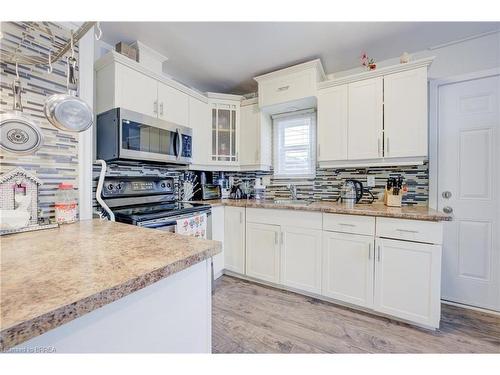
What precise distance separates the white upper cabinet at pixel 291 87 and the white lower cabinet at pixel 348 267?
4.62 ft

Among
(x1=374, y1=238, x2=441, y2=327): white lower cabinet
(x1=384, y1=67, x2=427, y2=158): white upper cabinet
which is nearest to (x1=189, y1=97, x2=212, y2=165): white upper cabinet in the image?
(x1=384, y1=67, x2=427, y2=158): white upper cabinet

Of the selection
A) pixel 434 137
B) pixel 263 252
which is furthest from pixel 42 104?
pixel 434 137

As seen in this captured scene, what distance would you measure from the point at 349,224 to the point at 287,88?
4.96 ft

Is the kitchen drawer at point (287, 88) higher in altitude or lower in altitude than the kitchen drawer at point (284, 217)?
higher

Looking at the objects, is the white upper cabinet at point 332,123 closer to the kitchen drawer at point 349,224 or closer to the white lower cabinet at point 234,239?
the kitchen drawer at point 349,224

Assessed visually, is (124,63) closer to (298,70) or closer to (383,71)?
(298,70)

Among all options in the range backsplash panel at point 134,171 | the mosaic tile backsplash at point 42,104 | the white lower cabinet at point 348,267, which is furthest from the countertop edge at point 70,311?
the white lower cabinet at point 348,267

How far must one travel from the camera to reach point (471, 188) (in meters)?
1.95

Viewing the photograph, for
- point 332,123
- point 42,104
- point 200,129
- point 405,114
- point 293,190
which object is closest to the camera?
point 42,104

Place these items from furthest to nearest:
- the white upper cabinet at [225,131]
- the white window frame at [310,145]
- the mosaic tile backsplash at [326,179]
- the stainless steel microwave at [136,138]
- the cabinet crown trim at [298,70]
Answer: the white upper cabinet at [225,131], the white window frame at [310,145], the cabinet crown trim at [298,70], the mosaic tile backsplash at [326,179], the stainless steel microwave at [136,138]

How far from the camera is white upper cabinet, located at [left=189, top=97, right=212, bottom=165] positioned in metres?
2.48

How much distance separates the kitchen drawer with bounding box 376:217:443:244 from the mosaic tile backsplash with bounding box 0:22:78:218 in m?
2.13

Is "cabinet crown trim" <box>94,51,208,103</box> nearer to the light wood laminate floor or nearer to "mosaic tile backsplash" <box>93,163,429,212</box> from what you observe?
"mosaic tile backsplash" <box>93,163,429,212</box>

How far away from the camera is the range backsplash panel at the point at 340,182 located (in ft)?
6.95
